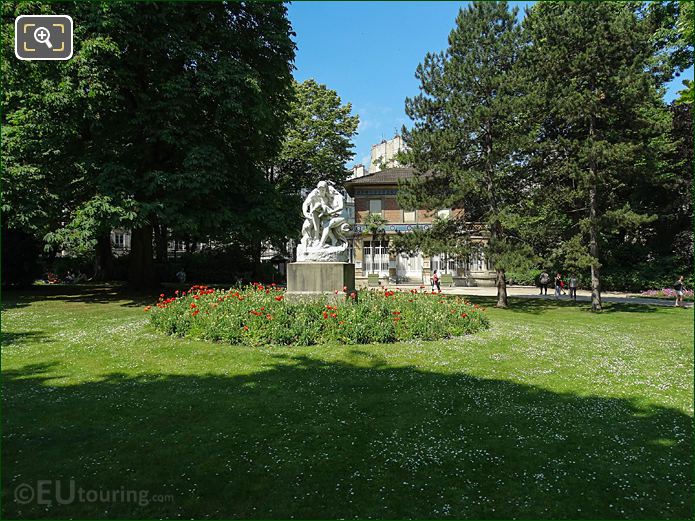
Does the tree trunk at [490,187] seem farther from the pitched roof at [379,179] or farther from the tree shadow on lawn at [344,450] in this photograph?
the pitched roof at [379,179]

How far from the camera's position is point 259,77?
20031 millimetres

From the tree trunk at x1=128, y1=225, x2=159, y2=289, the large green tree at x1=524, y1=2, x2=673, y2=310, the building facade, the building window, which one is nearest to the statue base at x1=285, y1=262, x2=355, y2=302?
the large green tree at x1=524, y1=2, x2=673, y2=310

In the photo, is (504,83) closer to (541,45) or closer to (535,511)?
(541,45)

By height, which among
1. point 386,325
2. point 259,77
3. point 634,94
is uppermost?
point 259,77

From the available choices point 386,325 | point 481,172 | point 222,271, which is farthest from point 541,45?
point 222,271

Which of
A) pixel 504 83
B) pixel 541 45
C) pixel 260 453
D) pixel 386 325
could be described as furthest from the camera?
pixel 541 45

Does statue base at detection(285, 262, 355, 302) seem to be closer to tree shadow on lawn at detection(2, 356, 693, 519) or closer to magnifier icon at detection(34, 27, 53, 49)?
tree shadow on lawn at detection(2, 356, 693, 519)

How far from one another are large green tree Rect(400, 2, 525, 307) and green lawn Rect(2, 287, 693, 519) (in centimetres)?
1077

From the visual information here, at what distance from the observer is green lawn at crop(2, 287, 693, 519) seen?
4008 mm

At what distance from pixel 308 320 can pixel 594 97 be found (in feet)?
51.9

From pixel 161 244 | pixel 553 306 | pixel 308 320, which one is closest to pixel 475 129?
pixel 553 306

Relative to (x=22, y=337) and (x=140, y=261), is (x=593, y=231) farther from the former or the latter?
(x=140, y=261)

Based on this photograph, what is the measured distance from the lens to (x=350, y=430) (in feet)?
18.0

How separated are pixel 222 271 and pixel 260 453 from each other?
96.4ft
